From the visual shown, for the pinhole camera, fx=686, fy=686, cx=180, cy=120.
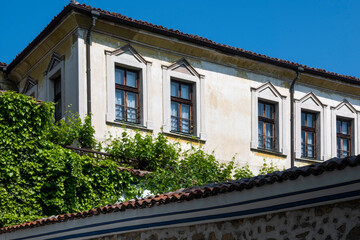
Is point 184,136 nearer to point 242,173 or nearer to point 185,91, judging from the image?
point 185,91

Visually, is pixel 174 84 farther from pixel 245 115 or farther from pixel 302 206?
pixel 302 206

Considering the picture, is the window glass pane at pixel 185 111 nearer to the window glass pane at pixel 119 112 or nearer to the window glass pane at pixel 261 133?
the window glass pane at pixel 119 112

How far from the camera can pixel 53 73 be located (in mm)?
21094

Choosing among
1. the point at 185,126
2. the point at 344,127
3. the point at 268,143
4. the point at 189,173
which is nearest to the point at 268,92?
the point at 268,143

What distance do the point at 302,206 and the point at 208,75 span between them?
47.6ft

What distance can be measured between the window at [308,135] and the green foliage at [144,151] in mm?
6710

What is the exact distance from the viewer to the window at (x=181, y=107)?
2136 centimetres

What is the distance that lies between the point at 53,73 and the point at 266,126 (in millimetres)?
7571

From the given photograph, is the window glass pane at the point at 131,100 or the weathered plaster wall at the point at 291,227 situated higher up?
the window glass pane at the point at 131,100

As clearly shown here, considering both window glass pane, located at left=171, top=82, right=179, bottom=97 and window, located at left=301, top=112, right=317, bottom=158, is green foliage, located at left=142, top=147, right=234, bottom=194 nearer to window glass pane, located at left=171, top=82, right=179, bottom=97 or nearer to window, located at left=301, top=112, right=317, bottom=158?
window glass pane, located at left=171, top=82, right=179, bottom=97

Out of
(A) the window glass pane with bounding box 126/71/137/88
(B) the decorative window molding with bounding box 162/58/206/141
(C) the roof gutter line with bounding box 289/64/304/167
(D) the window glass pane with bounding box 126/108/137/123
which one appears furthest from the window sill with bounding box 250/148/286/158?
(A) the window glass pane with bounding box 126/71/137/88

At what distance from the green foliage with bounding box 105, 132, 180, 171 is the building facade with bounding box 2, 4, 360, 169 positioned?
0.60m

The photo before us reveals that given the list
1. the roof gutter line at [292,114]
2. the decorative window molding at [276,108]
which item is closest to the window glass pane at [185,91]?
the decorative window molding at [276,108]

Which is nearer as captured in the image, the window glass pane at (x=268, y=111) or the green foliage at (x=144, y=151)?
the green foliage at (x=144, y=151)
